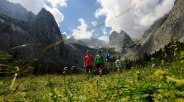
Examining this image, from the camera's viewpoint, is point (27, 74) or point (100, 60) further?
point (100, 60)

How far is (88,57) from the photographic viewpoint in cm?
2544

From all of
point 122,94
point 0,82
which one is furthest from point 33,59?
point 122,94

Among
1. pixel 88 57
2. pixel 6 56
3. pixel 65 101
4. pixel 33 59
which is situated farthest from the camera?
pixel 88 57

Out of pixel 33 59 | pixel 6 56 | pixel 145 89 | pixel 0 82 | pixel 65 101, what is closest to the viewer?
pixel 33 59

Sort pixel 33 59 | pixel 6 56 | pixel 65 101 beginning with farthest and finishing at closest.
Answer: pixel 65 101 < pixel 6 56 < pixel 33 59

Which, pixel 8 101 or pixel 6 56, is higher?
pixel 6 56

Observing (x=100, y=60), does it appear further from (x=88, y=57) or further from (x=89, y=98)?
(x=89, y=98)

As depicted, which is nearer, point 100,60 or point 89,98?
point 89,98

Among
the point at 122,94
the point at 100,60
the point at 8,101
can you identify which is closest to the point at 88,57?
the point at 100,60

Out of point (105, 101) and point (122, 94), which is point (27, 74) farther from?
point (122, 94)

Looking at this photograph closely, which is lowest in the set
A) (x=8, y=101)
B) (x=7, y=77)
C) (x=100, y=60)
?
(x=8, y=101)

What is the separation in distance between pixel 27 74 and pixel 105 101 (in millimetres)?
2650

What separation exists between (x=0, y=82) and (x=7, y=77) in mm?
111

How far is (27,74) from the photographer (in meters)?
2.56
